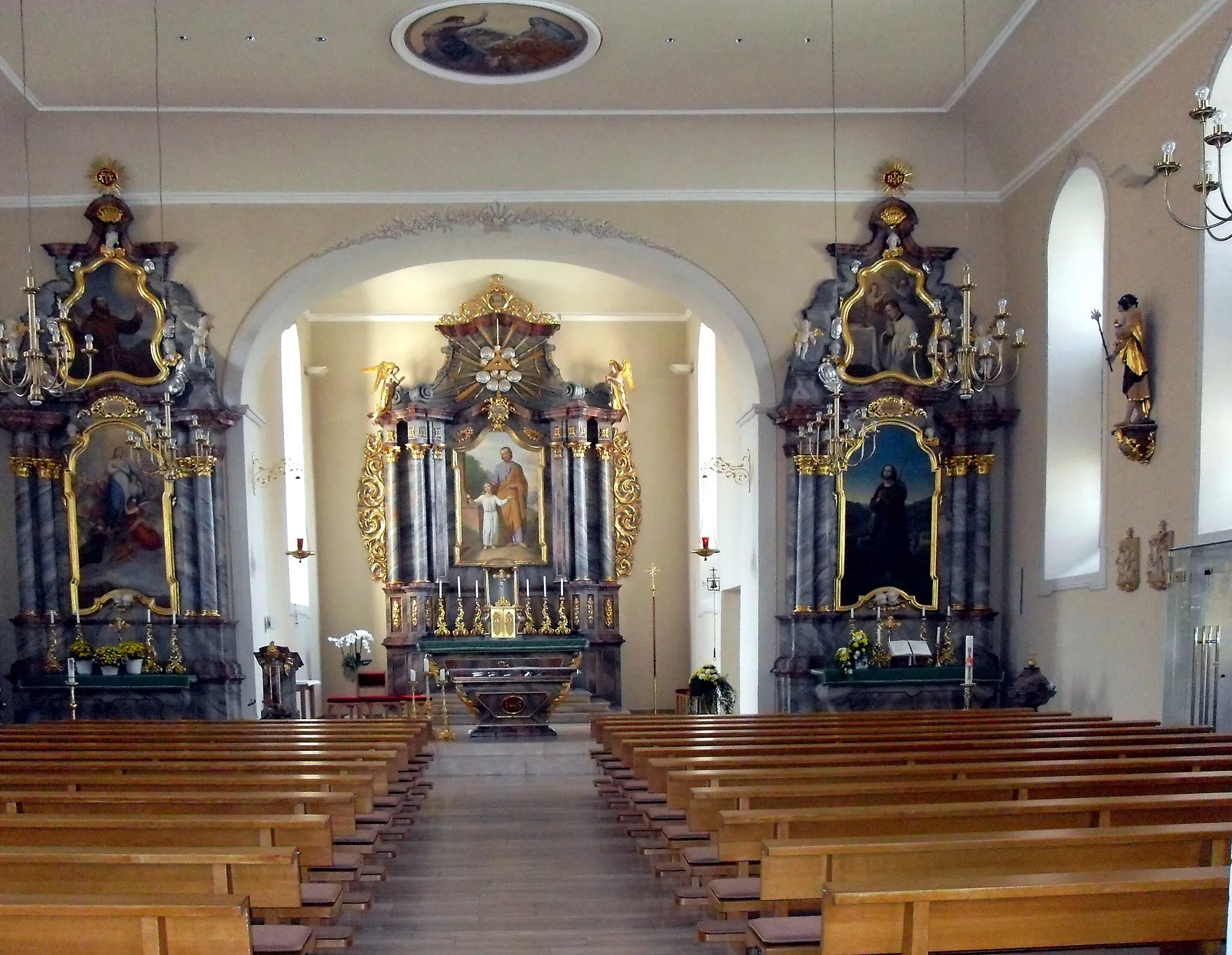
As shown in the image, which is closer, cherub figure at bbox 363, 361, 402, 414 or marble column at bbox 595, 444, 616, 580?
marble column at bbox 595, 444, 616, 580

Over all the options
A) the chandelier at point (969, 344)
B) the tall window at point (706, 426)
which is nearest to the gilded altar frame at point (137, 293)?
the chandelier at point (969, 344)

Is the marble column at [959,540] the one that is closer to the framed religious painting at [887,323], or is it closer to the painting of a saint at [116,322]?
the framed religious painting at [887,323]

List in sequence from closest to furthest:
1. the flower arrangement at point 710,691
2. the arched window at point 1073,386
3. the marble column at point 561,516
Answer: the arched window at point 1073,386 → the flower arrangement at point 710,691 → the marble column at point 561,516

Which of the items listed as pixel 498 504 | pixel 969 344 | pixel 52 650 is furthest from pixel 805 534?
pixel 52 650

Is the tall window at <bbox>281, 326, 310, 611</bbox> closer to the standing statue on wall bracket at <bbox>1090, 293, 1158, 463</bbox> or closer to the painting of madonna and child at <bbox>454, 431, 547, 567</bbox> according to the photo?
the painting of madonna and child at <bbox>454, 431, 547, 567</bbox>

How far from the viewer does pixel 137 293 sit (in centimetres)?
1161

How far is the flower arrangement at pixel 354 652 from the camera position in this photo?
16359 millimetres

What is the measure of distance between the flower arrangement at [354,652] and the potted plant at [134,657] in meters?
4.87

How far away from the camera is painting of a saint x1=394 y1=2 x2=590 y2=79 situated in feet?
32.0

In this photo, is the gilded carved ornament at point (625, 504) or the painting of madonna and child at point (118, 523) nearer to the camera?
the painting of madonna and child at point (118, 523)

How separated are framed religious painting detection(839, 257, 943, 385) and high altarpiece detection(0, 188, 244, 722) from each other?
6.28 m

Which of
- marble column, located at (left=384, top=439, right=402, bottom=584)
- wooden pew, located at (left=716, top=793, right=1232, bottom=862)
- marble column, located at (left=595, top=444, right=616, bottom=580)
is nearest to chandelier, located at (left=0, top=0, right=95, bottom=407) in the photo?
wooden pew, located at (left=716, top=793, right=1232, bottom=862)

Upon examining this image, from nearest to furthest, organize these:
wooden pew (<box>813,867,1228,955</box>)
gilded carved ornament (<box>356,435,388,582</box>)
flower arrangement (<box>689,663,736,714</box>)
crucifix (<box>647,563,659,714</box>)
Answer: wooden pew (<box>813,867,1228,955</box>) < flower arrangement (<box>689,663,736,714</box>) < crucifix (<box>647,563,659,714</box>) < gilded carved ornament (<box>356,435,388,582</box>)

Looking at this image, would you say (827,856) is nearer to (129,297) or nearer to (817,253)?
(817,253)
